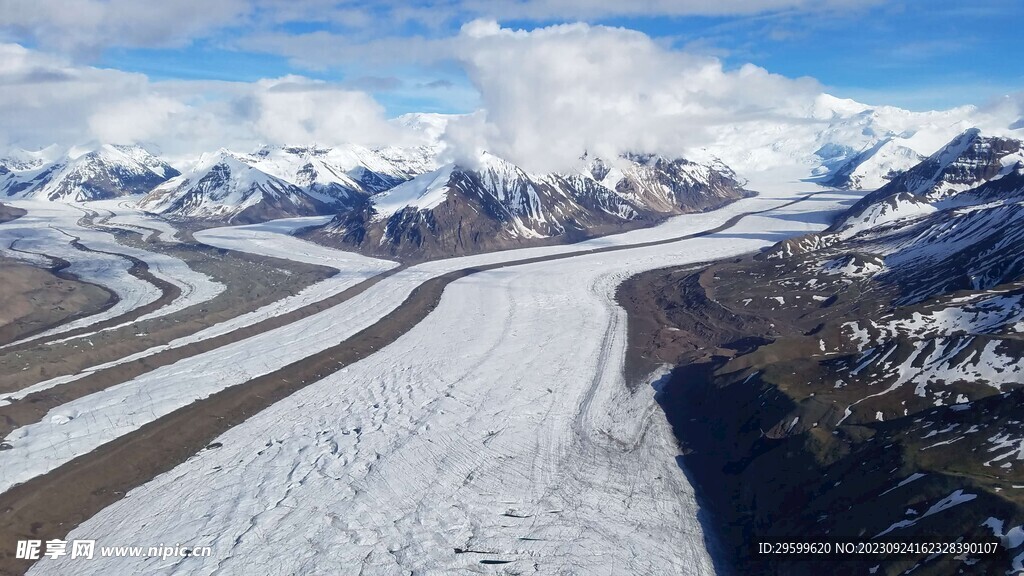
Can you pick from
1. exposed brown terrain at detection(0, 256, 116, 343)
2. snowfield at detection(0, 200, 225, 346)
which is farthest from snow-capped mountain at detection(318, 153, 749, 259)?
exposed brown terrain at detection(0, 256, 116, 343)

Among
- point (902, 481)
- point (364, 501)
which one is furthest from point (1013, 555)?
point (364, 501)

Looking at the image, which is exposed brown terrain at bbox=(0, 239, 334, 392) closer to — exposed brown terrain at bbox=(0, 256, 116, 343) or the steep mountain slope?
exposed brown terrain at bbox=(0, 256, 116, 343)

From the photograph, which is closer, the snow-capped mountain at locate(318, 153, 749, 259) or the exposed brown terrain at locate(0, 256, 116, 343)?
the exposed brown terrain at locate(0, 256, 116, 343)

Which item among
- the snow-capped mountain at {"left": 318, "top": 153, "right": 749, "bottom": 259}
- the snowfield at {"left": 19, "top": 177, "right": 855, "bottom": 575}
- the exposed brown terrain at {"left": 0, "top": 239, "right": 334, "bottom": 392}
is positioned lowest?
the snowfield at {"left": 19, "top": 177, "right": 855, "bottom": 575}

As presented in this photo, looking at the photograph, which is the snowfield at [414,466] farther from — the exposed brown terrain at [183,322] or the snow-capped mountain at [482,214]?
the snow-capped mountain at [482,214]

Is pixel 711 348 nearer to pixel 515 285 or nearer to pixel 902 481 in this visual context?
pixel 902 481

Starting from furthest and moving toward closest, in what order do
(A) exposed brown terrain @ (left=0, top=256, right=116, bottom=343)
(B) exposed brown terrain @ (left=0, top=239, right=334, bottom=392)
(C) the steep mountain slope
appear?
(A) exposed brown terrain @ (left=0, top=256, right=116, bottom=343), (B) exposed brown terrain @ (left=0, top=239, right=334, bottom=392), (C) the steep mountain slope

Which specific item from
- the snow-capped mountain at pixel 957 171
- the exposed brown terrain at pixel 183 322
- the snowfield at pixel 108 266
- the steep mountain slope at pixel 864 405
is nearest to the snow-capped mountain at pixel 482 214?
the exposed brown terrain at pixel 183 322
